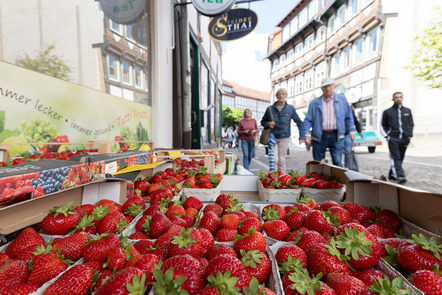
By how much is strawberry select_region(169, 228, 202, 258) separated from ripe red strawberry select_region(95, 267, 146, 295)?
0.24 m

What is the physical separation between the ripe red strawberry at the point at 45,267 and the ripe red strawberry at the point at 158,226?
403 mm

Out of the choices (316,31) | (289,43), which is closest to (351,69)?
(316,31)

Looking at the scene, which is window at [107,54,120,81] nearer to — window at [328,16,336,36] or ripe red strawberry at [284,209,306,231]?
ripe red strawberry at [284,209,306,231]

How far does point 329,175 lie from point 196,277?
2.12m

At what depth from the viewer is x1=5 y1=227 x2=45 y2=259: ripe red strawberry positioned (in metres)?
1.07

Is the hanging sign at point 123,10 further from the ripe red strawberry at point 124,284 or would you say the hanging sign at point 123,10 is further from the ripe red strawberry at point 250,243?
the ripe red strawberry at point 124,284

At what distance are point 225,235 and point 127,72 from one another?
16.0 feet

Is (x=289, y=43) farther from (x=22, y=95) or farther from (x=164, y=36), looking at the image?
(x=22, y=95)

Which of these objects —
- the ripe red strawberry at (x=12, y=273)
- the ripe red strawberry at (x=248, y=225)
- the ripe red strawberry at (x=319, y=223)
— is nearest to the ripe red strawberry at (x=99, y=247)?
the ripe red strawberry at (x=12, y=273)

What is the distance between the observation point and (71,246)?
1.08 m

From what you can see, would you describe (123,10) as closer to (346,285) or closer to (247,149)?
(247,149)

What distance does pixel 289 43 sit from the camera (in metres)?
36.3

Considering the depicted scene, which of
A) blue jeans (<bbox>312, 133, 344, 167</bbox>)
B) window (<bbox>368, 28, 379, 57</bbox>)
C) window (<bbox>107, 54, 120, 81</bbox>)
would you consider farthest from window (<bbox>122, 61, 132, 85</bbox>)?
window (<bbox>368, 28, 379, 57</bbox>)

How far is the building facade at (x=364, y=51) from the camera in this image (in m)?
18.5
